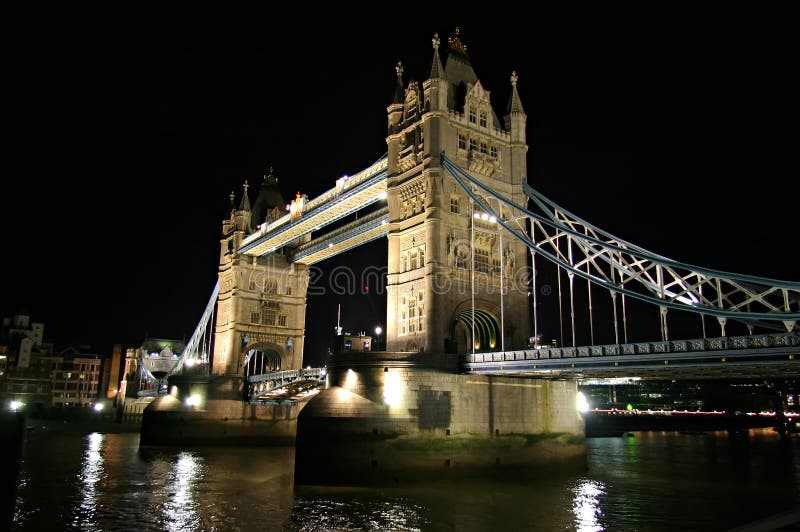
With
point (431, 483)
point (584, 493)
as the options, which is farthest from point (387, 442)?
point (584, 493)

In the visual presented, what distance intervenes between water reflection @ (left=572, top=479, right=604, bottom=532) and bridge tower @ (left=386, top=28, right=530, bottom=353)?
10024mm

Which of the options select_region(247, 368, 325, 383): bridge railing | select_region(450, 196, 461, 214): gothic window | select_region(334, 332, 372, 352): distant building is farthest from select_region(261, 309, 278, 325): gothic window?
select_region(450, 196, 461, 214): gothic window

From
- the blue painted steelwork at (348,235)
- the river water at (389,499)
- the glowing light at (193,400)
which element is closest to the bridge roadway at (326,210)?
the blue painted steelwork at (348,235)

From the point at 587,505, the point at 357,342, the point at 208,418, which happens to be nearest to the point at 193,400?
the point at 208,418

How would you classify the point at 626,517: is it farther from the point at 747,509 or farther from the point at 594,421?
the point at 594,421

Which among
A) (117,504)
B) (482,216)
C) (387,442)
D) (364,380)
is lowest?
(117,504)

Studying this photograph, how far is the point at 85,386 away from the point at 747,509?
433ft

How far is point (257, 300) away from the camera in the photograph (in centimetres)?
6725

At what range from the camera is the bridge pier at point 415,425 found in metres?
30.7

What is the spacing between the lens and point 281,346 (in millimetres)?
67875

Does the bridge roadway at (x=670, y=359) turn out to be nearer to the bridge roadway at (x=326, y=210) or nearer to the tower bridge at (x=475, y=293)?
the tower bridge at (x=475, y=293)

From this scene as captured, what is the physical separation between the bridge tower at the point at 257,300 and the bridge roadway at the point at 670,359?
3777 centimetres

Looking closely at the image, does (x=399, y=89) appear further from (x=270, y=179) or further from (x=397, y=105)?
(x=270, y=179)

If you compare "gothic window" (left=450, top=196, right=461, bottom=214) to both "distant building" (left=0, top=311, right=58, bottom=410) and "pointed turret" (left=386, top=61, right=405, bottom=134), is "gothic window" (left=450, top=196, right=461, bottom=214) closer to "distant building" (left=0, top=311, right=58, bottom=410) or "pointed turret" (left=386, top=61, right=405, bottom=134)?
"pointed turret" (left=386, top=61, right=405, bottom=134)
